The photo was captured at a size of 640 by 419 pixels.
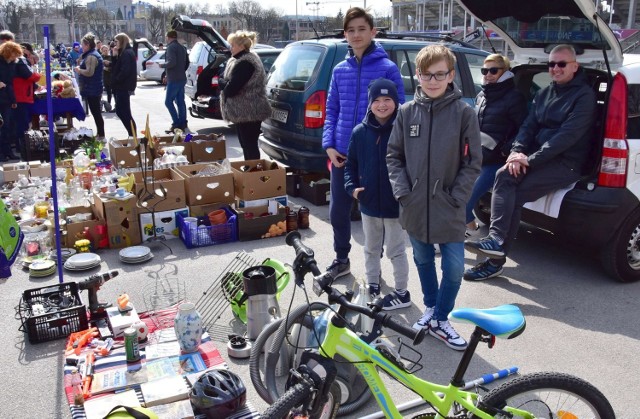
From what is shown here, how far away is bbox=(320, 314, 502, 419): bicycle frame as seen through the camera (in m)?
2.39

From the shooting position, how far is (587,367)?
3670mm

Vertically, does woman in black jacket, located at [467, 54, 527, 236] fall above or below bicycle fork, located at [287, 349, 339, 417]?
above

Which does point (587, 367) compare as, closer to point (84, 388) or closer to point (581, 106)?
point (581, 106)

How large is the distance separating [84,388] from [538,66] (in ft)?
15.1

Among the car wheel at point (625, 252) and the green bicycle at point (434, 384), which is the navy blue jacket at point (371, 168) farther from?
the car wheel at point (625, 252)

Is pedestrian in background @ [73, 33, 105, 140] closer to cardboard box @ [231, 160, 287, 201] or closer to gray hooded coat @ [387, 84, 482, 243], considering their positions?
cardboard box @ [231, 160, 287, 201]

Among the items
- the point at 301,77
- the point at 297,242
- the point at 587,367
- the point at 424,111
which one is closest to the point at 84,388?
the point at 297,242

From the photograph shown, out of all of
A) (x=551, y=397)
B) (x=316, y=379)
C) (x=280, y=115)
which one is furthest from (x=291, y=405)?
(x=280, y=115)

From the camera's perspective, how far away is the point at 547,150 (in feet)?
15.1

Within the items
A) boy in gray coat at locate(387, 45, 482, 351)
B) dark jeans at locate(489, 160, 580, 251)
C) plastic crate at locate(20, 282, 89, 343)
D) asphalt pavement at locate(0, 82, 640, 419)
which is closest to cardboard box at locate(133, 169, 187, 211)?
asphalt pavement at locate(0, 82, 640, 419)

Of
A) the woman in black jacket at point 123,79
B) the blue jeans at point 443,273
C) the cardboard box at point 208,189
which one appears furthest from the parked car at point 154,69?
the blue jeans at point 443,273

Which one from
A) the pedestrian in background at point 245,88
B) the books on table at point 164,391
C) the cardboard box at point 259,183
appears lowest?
the books on table at point 164,391

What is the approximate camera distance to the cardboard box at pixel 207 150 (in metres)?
7.85

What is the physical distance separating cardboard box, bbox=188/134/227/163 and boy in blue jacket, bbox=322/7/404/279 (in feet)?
11.5
